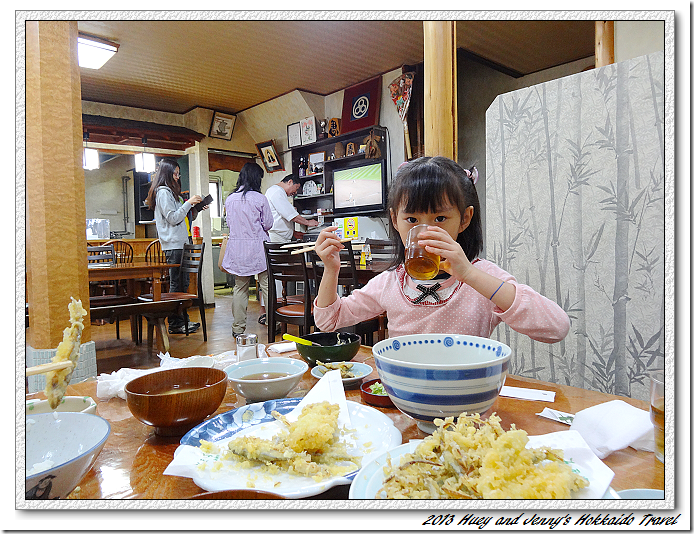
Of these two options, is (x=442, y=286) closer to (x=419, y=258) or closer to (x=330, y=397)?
(x=419, y=258)

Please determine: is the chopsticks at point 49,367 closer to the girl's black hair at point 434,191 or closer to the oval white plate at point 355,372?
the oval white plate at point 355,372

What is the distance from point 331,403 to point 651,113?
1229mm

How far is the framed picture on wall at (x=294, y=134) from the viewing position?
5934 mm

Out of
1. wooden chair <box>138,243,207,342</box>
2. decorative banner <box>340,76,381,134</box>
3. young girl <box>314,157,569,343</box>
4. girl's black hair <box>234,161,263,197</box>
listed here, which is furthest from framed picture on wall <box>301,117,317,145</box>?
young girl <box>314,157,569,343</box>

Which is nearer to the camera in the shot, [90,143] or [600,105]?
[600,105]

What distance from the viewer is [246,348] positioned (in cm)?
94

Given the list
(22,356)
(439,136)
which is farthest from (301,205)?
(22,356)

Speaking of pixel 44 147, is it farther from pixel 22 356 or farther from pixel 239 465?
pixel 239 465

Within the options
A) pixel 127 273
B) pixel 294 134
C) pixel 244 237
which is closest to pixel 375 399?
pixel 127 273

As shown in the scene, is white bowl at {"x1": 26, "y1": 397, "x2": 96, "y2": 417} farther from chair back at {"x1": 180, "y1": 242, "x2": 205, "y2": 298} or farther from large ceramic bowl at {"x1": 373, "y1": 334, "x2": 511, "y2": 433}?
chair back at {"x1": 180, "y1": 242, "x2": 205, "y2": 298}

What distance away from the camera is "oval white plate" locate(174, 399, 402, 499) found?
0.42 m

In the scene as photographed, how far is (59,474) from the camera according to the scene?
1.35ft

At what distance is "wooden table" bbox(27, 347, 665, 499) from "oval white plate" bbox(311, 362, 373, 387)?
2 cm
